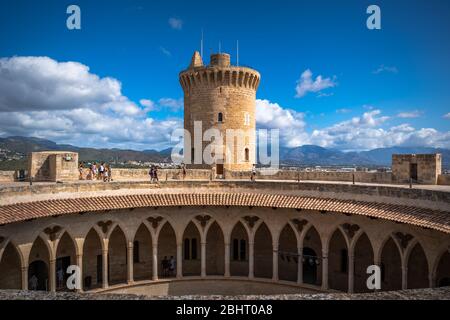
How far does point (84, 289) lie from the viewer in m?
25.9

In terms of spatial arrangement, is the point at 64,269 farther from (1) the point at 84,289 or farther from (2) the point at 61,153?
(2) the point at 61,153

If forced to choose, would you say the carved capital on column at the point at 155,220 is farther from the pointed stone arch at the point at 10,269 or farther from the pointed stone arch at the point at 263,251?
the pointed stone arch at the point at 10,269

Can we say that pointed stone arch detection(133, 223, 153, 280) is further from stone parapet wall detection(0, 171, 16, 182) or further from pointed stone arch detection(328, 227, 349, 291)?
pointed stone arch detection(328, 227, 349, 291)

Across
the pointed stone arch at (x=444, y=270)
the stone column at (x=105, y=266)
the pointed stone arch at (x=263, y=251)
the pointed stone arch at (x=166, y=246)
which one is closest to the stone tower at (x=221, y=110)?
the pointed stone arch at (x=263, y=251)

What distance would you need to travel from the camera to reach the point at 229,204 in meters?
26.2

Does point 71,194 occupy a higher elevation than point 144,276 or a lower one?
higher

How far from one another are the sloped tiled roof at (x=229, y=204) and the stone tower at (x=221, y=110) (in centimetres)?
1208

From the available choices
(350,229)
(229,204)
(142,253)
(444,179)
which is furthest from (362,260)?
(142,253)

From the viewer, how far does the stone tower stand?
38.9 m

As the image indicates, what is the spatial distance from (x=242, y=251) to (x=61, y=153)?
58.8 ft

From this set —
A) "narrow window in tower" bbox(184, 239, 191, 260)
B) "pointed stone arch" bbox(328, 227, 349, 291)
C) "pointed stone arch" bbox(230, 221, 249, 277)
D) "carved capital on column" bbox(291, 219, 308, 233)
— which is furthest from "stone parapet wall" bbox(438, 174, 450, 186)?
"narrow window in tower" bbox(184, 239, 191, 260)

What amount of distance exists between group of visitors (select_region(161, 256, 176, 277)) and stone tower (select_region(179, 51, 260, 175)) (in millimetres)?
12288

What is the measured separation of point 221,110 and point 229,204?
1569 cm
